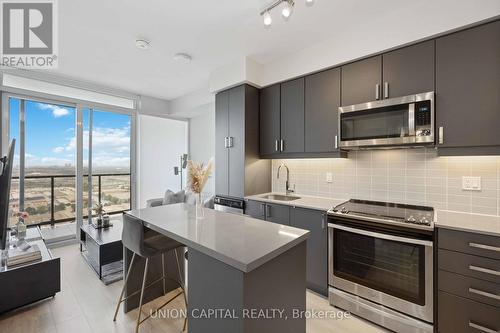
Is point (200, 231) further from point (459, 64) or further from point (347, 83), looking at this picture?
point (459, 64)

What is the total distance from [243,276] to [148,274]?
1.65 metres

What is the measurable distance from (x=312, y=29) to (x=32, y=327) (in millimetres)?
3915

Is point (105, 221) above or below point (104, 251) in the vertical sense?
above

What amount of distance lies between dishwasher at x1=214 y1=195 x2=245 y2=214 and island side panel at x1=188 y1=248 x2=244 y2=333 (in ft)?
6.13

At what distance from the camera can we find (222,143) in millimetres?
3520

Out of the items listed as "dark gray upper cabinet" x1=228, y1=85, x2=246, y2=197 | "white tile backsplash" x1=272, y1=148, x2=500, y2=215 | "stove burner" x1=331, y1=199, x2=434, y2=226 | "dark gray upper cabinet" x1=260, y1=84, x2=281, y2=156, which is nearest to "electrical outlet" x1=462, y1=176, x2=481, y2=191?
"white tile backsplash" x1=272, y1=148, x2=500, y2=215

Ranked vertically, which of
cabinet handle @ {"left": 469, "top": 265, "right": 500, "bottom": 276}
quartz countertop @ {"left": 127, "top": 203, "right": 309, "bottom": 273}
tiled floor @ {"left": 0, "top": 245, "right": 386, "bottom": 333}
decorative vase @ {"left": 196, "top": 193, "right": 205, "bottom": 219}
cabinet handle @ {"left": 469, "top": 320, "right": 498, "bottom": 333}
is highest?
decorative vase @ {"left": 196, "top": 193, "right": 205, "bottom": 219}

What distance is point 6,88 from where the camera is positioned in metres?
3.28

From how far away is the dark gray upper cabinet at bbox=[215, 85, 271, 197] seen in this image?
3.19 meters

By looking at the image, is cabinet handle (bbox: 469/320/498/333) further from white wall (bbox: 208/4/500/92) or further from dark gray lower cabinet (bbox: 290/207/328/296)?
white wall (bbox: 208/4/500/92)

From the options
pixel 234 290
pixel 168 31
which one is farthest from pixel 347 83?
pixel 234 290

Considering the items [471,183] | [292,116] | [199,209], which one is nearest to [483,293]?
[471,183]

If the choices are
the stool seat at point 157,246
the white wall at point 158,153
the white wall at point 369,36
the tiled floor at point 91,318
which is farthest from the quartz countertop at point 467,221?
the white wall at point 158,153

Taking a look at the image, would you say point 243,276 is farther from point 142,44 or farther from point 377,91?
point 142,44
